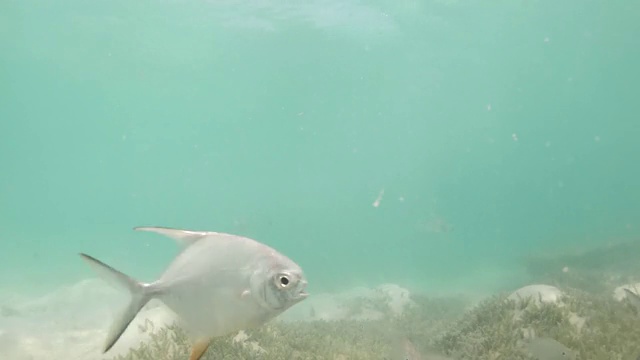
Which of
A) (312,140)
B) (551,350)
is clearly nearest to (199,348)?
→ (551,350)

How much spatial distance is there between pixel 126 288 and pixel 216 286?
1.52 feet

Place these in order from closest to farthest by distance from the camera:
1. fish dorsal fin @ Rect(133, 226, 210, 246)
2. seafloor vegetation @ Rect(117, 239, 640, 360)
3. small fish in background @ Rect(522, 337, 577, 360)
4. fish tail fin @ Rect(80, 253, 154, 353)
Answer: fish tail fin @ Rect(80, 253, 154, 353) → fish dorsal fin @ Rect(133, 226, 210, 246) → small fish in background @ Rect(522, 337, 577, 360) → seafloor vegetation @ Rect(117, 239, 640, 360)

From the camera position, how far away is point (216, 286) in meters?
2.64

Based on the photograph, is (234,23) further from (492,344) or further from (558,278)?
(492,344)

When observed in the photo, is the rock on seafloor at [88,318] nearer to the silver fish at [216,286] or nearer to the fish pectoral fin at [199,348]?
the silver fish at [216,286]

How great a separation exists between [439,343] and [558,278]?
10.2m

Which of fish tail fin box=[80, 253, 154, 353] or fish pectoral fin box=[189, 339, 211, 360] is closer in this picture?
fish tail fin box=[80, 253, 154, 353]

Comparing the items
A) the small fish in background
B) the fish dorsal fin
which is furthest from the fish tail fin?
the small fish in background

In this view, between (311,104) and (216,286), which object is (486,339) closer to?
(216,286)

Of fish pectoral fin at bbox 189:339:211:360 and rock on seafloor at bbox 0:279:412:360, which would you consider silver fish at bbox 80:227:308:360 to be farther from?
rock on seafloor at bbox 0:279:412:360

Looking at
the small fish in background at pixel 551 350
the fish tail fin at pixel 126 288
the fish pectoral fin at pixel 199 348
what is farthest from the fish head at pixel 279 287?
the small fish in background at pixel 551 350

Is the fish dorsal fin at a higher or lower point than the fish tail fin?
higher

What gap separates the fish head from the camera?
2516 millimetres

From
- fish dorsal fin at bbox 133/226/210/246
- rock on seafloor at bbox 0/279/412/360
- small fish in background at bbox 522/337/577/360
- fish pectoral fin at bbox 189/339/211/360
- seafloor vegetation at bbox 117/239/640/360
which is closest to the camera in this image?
fish pectoral fin at bbox 189/339/211/360
